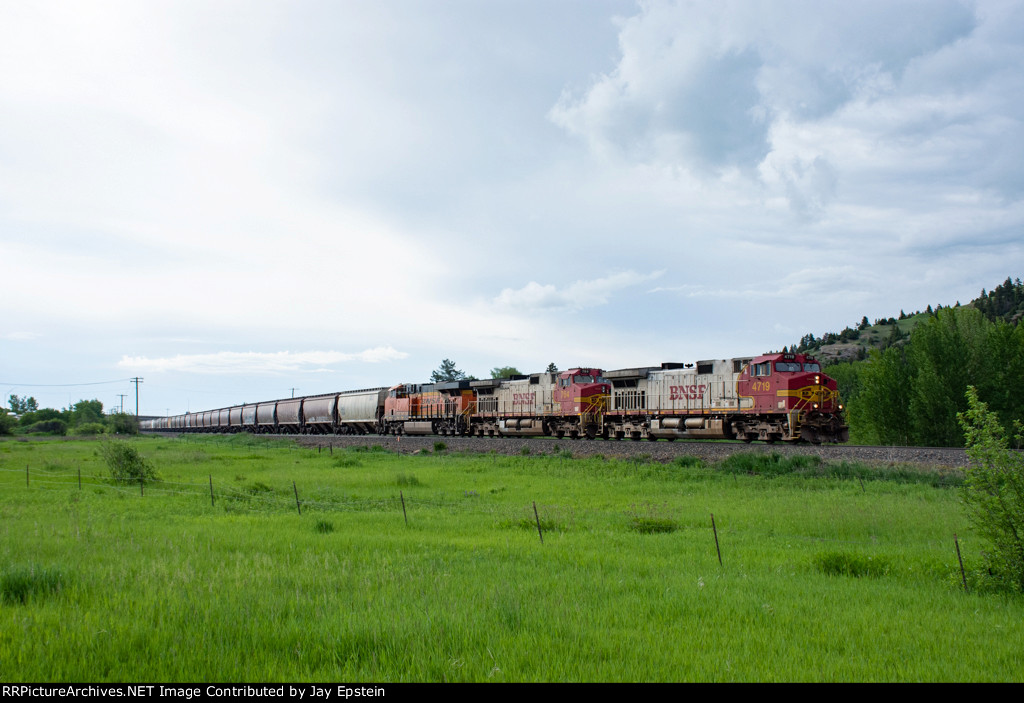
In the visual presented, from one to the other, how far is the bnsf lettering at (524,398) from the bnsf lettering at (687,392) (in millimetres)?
11231

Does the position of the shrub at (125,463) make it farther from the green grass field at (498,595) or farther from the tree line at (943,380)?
the tree line at (943,380)

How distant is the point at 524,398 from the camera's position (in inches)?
1780

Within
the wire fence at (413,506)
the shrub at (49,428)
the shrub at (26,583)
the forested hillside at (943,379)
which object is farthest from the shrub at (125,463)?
the shrub at (49,428)

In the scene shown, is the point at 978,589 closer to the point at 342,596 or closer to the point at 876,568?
the point at 876,568

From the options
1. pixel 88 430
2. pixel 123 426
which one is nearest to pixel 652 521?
pixel 88 430

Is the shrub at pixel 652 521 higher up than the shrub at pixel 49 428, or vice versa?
the shrub at pixel 49 428

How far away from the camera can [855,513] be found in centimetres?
1513

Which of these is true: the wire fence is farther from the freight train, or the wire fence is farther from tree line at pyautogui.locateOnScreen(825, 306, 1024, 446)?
tree line at pyautogui.locateOnScreen(825, 306, 1024, 446)

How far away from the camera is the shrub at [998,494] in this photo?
28.6 feet

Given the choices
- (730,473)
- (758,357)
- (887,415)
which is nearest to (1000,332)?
(887,415)

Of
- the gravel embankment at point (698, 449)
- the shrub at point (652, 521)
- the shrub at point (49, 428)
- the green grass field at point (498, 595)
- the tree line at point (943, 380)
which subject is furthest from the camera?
the shrub at point (49, 428)

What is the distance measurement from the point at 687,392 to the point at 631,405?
420 centimetres

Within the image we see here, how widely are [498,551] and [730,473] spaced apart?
49.6ft

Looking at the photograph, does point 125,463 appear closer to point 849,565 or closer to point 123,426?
point 849,565
